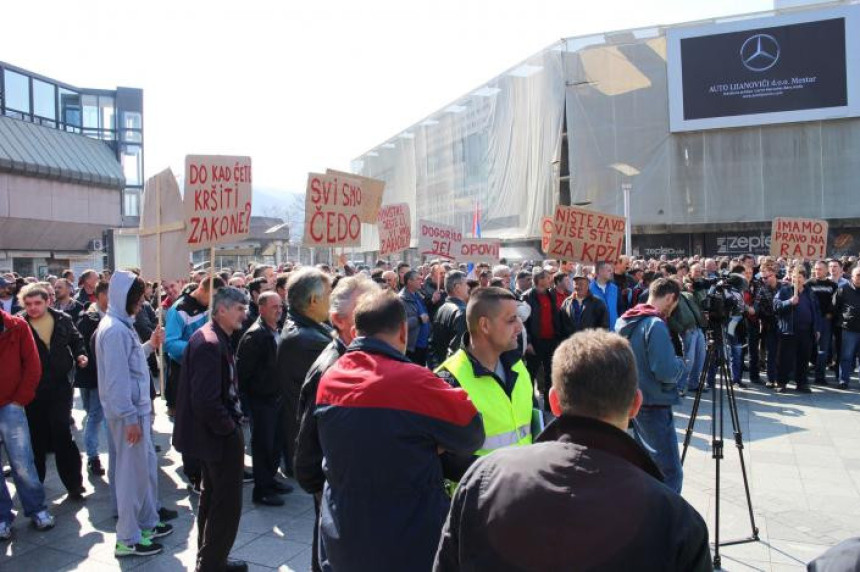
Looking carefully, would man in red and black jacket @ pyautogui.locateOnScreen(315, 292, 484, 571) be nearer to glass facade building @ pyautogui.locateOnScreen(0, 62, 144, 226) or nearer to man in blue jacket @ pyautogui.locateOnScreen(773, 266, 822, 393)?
man in blue jacket @ pyautogui.locateOnScreen(773, 266, 822, 393)

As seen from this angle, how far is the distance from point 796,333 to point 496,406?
887 cm

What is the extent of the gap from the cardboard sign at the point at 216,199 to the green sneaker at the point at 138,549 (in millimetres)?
2917

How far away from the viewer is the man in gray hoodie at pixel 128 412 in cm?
481

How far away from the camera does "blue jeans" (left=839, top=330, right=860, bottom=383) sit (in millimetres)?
10438

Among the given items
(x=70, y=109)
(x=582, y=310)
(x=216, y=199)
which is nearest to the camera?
(x=216, y=199)

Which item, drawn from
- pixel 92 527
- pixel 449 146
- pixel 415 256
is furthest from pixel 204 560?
pixel 415 256

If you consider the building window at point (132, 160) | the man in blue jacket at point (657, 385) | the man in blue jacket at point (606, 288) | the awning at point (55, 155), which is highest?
the building window at point (132, 160)

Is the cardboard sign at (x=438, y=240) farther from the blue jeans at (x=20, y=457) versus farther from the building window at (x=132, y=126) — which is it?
the building window at (x=132, y=126)

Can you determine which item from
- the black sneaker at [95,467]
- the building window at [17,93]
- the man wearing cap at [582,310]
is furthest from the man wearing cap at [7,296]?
the building window at [17,93]

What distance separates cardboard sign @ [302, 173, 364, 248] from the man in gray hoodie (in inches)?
170

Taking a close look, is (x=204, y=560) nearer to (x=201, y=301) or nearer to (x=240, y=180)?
(x=201, y=301)

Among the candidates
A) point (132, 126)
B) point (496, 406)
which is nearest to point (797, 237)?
point (496, 406)

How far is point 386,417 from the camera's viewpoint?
252 cm

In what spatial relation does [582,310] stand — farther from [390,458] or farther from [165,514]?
[390,458]
